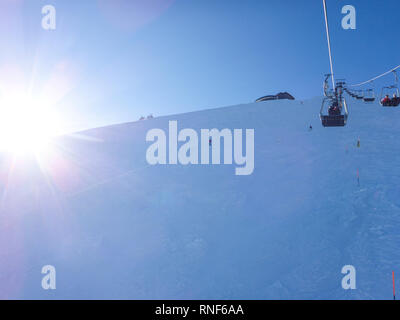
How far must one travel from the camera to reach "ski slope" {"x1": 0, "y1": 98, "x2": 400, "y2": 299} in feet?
26.9

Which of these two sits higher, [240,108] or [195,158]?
[240,108]

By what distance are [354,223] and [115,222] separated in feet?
29.2

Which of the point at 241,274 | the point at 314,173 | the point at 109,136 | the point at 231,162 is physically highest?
the point at 109,136

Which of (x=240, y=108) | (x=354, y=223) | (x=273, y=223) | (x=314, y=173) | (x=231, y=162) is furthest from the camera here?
(x=240, y=108)

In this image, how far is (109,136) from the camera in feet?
84.1

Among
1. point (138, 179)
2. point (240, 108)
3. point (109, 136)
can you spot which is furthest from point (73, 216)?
point (240, 108)

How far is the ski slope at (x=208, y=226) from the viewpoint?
8.20 metres

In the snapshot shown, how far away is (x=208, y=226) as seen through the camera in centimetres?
1061

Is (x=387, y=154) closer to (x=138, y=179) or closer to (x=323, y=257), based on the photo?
(x=323, y=257)

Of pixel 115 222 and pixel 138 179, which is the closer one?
pixel 115 222

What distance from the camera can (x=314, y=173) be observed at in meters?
13.8

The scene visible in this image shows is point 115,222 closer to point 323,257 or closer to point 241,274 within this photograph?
point 241,274

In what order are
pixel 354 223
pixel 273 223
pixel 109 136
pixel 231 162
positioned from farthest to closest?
pixel 109 136 → pixel 231 162 → pixel 273 223 → pixel 354 223
